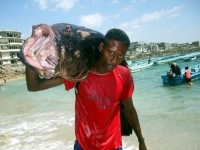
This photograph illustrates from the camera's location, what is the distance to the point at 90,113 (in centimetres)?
184

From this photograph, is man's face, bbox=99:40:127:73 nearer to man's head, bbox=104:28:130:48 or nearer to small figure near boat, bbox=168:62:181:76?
man's head, bbox=104:28:130:48

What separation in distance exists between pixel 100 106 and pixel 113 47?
53 cm

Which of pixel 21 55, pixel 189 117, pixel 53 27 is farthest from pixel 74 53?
pixel 189 117

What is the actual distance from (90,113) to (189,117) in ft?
20.4

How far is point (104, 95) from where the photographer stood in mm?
1829

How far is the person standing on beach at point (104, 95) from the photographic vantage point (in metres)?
1.67

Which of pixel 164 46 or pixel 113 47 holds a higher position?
pixel 164 46

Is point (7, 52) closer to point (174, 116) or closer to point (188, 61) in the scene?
point (188, 61)

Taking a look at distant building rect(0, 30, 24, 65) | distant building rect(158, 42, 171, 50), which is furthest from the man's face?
distant building rect(158, 42, 171, 50)

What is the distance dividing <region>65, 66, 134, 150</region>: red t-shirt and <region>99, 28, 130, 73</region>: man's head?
0.59 feet

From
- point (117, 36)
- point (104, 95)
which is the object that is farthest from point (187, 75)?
point (117, 36)

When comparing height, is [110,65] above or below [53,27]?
below

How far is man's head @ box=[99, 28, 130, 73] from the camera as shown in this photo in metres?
1.64

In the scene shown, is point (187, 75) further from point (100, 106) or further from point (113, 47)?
point (113, 47)
